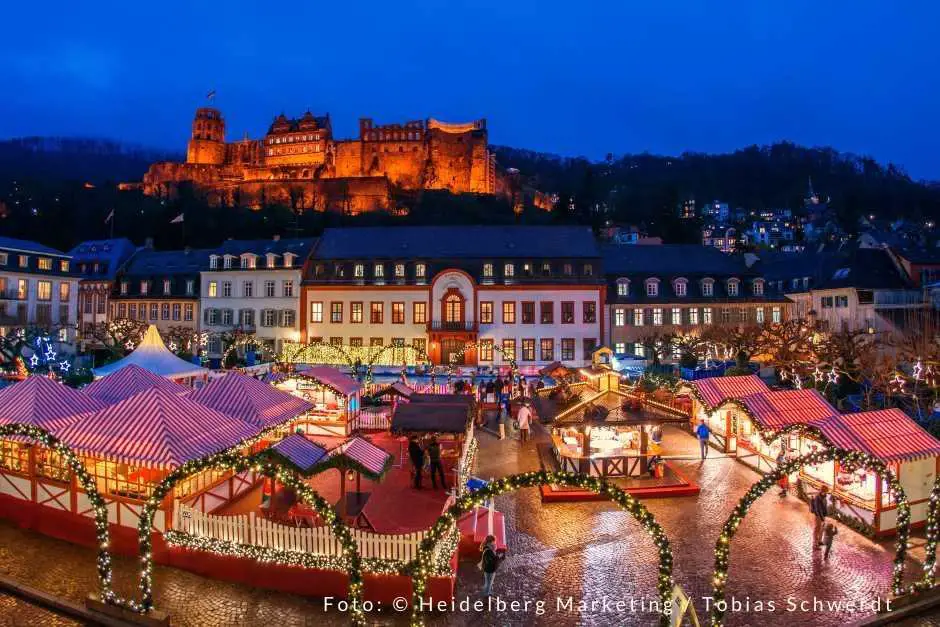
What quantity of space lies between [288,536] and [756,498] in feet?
27.4

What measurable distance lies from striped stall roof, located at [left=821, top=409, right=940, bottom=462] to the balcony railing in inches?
1168

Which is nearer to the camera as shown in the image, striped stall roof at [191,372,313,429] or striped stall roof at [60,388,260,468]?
striped stall roof at [60,388,260,468]

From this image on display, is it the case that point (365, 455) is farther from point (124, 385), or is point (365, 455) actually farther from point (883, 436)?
point (883, 436)

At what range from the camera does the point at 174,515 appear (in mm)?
11836

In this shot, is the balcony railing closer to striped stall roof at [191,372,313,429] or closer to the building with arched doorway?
the building with arched doorway

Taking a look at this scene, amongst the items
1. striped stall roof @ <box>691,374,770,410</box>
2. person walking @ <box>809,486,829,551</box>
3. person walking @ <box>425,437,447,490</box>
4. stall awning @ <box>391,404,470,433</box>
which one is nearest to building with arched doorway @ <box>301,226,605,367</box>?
striped stall roof @ <box>691,374,770,410</box>

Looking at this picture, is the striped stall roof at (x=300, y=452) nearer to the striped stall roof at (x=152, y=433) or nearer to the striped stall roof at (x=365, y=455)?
the striped stall roof at (x=365, y=455)

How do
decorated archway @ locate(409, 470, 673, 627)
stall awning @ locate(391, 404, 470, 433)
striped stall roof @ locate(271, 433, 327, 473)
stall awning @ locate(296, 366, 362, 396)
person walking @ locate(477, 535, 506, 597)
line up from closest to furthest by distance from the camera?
decorated archway @ locate(409, 470, 673, 627)
person walking @ locate(477, 535, 506, 597)
striped stall roof @ locate(271, 433, 327, 473)
stall awning @ locate(391, 404, 470, 433)
stall awning @ locate(296, 366, 362, 396)

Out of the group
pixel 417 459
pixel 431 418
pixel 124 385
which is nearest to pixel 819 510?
pixel 417 459

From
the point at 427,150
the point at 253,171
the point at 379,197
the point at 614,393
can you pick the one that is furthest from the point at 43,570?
the point at 253,171

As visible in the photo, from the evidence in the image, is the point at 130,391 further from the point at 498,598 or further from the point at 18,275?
the point at 18,275

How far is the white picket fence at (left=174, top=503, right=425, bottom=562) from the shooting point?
10.3 meters

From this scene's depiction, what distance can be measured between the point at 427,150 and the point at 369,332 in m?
66.0

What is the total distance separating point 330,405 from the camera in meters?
24.8
